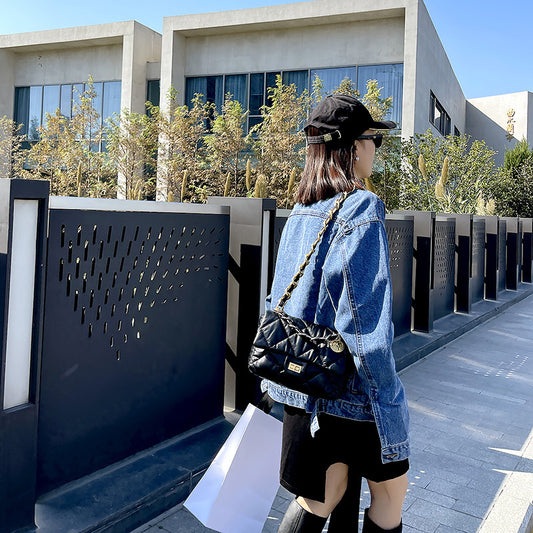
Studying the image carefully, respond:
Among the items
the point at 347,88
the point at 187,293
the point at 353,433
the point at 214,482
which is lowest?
the point at 214,482

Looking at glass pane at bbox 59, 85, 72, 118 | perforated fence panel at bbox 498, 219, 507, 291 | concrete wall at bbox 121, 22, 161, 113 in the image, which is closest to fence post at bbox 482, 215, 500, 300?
perforated fence panel at bbox 498, 219, 507, 291

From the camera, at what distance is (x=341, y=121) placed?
6.39 feet

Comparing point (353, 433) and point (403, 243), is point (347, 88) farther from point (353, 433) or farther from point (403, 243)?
point (353, 433)

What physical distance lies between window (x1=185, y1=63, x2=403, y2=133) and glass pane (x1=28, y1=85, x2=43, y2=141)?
8445 mm

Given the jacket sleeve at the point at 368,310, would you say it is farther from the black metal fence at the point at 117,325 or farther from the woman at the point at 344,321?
the black metal fence at the point at 117,325

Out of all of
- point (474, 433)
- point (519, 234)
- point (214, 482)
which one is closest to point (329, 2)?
point (519, 234)

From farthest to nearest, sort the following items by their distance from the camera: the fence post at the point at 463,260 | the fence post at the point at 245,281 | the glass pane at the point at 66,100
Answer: the glass pane at the point at 66,100, the fence post at the point at 463,260, the fence post at the point at 245,281

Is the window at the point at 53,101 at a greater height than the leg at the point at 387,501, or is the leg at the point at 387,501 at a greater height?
the window at the point at 53,101

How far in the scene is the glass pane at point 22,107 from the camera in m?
28.9

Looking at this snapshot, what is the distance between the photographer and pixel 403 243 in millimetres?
7082

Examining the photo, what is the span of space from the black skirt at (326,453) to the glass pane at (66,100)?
91.0 ft

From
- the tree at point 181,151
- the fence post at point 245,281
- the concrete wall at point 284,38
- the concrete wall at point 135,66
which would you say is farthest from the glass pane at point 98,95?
the fence post at point 245,281

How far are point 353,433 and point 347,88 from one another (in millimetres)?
15732

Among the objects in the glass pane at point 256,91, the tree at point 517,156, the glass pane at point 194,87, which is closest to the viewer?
the glass pane at point 256,91
